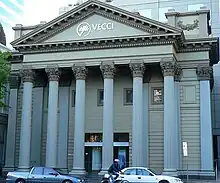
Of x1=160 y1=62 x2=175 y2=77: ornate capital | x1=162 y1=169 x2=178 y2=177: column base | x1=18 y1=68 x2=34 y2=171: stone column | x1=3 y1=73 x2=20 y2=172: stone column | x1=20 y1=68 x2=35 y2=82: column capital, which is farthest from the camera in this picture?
x1=3 y1=73 x2=20 y2=172: stone column

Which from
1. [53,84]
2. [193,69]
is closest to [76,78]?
[53,84]

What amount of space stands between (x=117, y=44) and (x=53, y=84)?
22.2 feet

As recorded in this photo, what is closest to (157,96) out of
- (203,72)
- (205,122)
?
(203,72)

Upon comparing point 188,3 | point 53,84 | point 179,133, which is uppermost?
point 188,3

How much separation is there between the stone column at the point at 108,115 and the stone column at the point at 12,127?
10313mm

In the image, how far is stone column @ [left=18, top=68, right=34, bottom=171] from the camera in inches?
1368

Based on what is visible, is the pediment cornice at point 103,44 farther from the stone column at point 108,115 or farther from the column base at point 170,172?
the column base at point 170,172

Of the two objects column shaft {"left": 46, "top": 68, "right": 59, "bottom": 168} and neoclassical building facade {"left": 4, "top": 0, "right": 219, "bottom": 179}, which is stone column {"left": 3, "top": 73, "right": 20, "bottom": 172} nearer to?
neoclassical building facade {"left": 4, "top": 0, "right": 219, "bottom": 179}

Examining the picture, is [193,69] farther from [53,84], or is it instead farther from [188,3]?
[188,3]

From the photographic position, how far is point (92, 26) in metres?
35.0

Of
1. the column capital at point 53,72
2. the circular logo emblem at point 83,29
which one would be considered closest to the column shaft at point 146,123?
the circular logo emblem at point 83,29

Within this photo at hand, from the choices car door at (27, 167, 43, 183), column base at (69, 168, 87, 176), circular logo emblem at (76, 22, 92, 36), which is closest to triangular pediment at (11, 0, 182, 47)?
circular logo emblem at (76, 22, 92, 36)

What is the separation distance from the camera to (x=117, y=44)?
34.0 metres

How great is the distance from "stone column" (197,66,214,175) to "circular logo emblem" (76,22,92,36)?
1023cm
